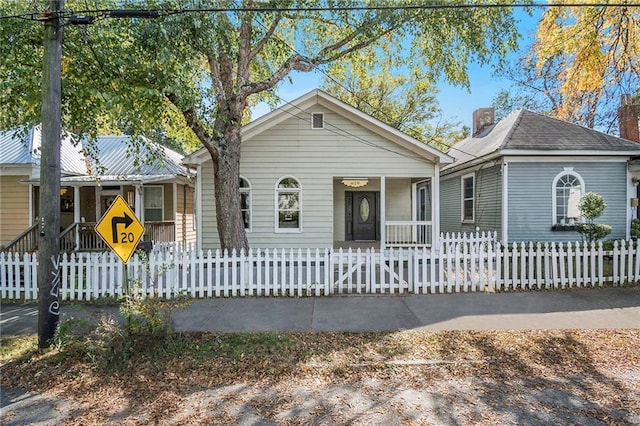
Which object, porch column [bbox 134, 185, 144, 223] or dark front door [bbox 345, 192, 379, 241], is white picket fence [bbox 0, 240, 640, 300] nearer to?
porch column [bbox 134, 185, 144, 223]

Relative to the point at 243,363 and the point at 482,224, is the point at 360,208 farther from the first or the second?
the point at 243,363

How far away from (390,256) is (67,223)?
45.4ft

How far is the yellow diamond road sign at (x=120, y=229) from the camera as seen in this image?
493 cm

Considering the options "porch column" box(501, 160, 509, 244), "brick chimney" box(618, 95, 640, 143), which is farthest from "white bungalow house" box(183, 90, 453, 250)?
"brick chimney" box(618, 95, 640, 143)

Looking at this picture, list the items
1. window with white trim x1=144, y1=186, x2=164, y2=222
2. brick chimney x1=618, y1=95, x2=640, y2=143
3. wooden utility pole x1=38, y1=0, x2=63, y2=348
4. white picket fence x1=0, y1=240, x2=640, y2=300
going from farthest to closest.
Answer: window with white trim x1=144, y1=186, x2=164, y2=222
brick chimney x1=618, y1=95, x2=640, y2=143
white picket fence x1=0, y1=240, x2=640, y2=300
wooden utility pole x1=38, y1=0, x2=63, y2=348

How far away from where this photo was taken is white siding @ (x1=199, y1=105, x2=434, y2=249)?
431 inches

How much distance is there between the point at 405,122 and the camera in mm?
28078

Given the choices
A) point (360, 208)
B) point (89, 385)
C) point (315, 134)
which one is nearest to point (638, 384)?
point (89, 385)

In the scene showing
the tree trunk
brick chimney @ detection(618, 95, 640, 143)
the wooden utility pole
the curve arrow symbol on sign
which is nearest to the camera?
the wooden utility pole

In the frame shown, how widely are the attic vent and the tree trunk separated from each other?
8.78ft

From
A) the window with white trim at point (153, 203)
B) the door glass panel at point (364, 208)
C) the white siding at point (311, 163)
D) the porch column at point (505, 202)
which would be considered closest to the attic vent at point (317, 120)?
the white siding at point (311, 163)

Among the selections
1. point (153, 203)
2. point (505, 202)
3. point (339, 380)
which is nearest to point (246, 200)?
point (153, 203)

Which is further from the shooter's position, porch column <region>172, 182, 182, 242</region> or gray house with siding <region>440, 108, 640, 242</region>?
porch column <region>172, 182, 182, 242</region>

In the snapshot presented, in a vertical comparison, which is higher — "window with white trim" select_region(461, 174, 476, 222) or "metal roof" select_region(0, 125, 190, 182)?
"metal roof" select_region(0, 125, 190, 182)
